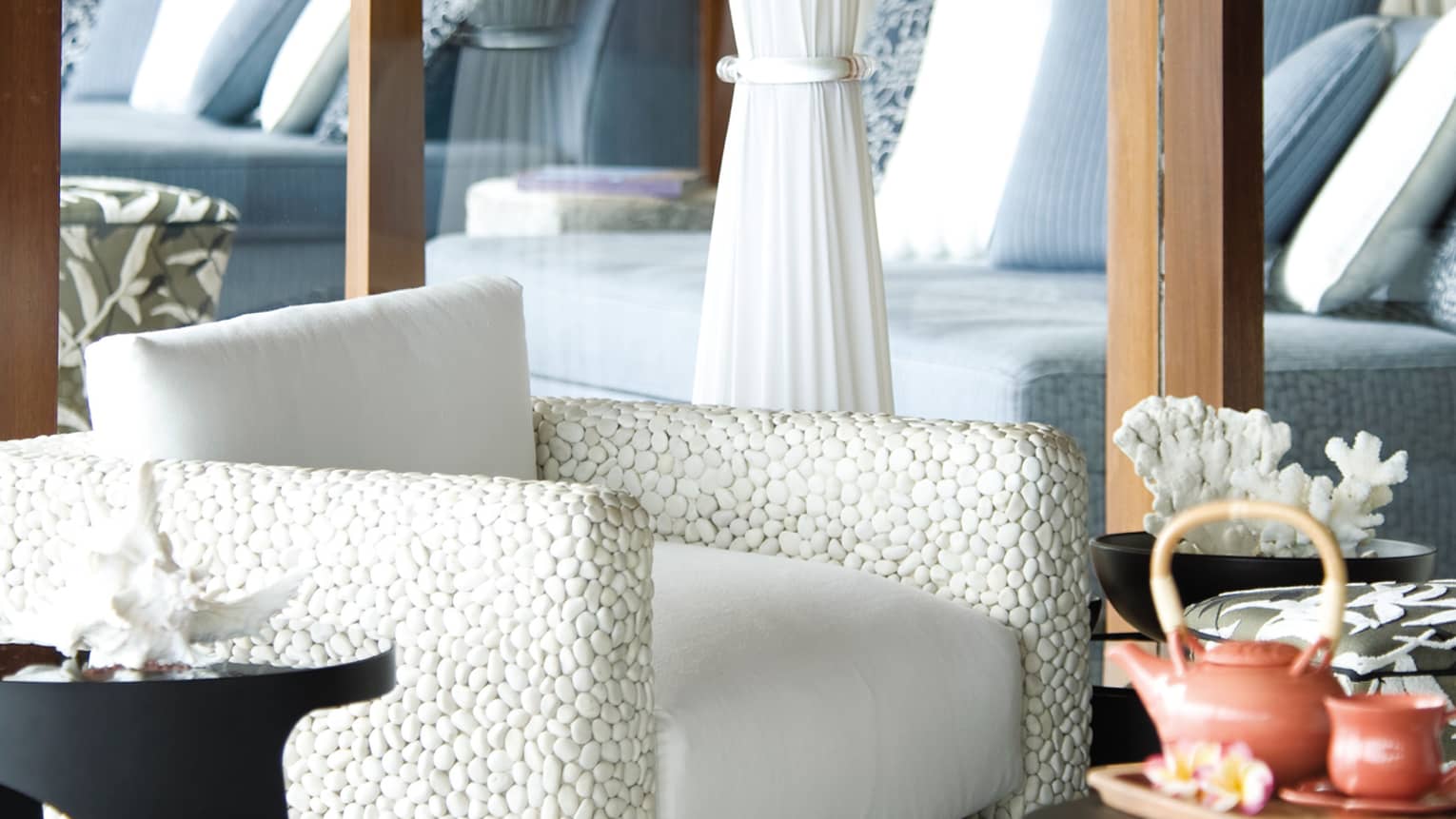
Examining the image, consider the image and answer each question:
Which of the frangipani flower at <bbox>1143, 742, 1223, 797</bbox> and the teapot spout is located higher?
the teapot spout

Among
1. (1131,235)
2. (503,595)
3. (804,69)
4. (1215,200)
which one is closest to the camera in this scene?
(503,595)

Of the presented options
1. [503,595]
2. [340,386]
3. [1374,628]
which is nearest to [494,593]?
[503,595]

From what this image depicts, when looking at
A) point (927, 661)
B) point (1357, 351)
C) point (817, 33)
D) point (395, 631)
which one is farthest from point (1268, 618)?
point (1357, 351)

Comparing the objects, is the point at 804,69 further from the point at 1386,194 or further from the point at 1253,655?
the point at 1253,655

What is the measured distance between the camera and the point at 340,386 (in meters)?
1.78

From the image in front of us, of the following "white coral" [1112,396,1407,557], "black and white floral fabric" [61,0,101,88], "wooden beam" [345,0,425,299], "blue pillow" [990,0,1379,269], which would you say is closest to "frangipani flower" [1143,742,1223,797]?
"white coral" [1112,396,1407,557]

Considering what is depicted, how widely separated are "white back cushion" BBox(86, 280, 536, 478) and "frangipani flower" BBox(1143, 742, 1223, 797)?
0.94 m

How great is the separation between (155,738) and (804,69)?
156cm

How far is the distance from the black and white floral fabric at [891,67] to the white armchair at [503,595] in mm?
1342

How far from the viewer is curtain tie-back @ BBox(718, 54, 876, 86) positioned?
98.5 inches

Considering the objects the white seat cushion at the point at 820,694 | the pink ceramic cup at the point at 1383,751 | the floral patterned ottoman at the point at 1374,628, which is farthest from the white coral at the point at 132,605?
the floral patterned ottoman at the point at 1374,628

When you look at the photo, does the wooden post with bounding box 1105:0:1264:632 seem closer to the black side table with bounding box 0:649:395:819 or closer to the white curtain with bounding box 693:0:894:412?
the white curtain with bounding box 693:0:894:412

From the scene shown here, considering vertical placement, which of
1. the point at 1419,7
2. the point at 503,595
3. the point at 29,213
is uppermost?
the point at 1419,7

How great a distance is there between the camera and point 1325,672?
1.06m
